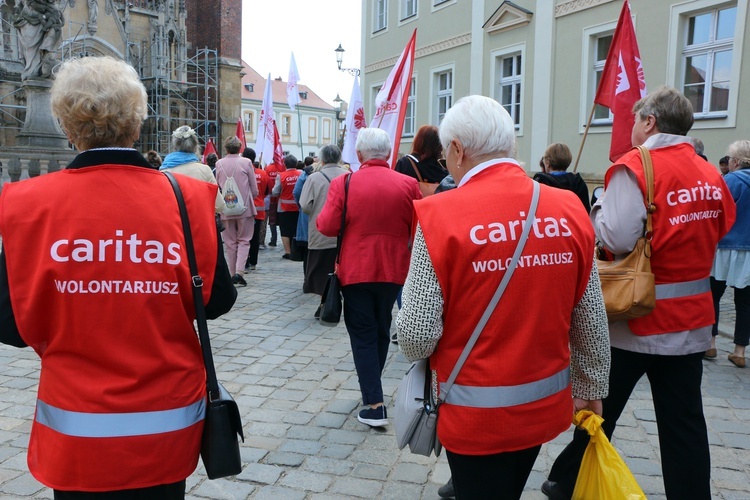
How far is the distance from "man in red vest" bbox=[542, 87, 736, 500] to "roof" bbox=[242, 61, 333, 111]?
67290 millimetres

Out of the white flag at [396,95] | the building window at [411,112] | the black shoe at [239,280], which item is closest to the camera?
the white flag at [396,95]

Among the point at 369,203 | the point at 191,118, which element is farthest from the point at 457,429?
the point at 191,118

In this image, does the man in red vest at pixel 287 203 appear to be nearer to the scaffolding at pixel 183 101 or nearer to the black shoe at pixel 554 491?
the black shoe at pixel 554 491

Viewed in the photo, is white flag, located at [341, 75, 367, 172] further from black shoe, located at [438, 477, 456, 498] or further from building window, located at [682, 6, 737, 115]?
building window, located at [682, 6, 737, 115]

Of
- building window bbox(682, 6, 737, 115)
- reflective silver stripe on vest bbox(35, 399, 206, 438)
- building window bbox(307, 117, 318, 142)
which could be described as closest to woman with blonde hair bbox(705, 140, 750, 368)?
reflective silver stripe on vest bbox(35, 399, 206, 438)

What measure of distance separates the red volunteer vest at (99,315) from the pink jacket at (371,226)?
2.45 meters

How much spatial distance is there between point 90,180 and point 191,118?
1147 inches

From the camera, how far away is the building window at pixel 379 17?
22203 mm

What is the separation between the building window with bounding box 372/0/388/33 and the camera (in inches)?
874

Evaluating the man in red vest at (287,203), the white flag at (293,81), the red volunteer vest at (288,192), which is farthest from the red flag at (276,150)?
the white flag at (293,81)

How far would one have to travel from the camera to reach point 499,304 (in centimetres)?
212

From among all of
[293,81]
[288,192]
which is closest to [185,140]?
[288,192]

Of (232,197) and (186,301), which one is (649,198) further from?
(232,197)

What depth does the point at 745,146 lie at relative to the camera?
6043 millimetres
